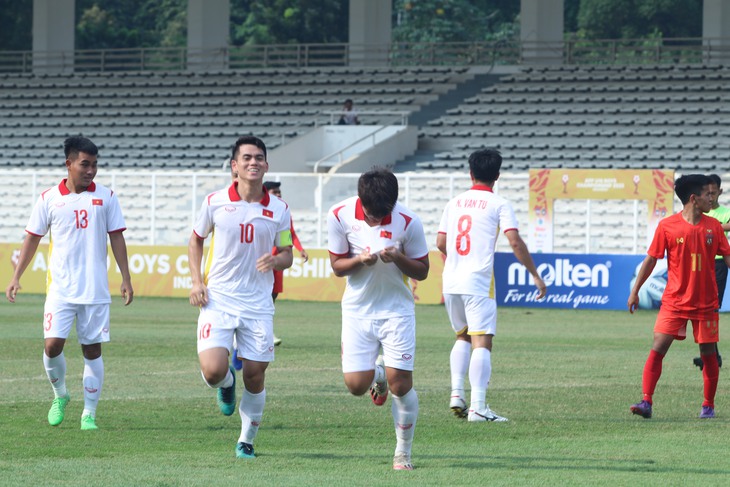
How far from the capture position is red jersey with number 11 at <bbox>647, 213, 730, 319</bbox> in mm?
10898

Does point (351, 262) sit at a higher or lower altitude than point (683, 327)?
higher

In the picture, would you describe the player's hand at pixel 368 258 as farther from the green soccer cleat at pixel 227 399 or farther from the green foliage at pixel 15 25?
the green foliage at pixel 15 25

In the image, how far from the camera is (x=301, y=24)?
205 ft

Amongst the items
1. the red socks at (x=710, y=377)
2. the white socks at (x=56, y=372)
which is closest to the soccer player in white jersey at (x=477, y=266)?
the red socks at (x=710, y=377)

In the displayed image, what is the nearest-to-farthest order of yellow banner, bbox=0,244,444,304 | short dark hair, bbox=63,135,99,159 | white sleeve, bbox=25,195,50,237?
short dark hair, bbox=63,135,99,159 < white sleeve, bbox=25,195,50,237 < yellow banner, bbox=0,244,444,304

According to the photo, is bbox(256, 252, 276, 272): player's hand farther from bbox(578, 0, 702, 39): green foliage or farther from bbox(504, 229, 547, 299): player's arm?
bbox(578, 0, 702, 39): green foliage

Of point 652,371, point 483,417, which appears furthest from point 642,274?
point 483,417

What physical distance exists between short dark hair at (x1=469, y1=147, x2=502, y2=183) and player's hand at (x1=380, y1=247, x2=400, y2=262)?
2.73 metres

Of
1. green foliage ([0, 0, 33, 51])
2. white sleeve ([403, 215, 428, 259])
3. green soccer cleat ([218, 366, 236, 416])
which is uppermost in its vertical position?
green foliage ([0, 0, 33, 51])

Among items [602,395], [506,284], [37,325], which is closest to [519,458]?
[602,395]

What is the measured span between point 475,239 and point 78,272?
9.97ft

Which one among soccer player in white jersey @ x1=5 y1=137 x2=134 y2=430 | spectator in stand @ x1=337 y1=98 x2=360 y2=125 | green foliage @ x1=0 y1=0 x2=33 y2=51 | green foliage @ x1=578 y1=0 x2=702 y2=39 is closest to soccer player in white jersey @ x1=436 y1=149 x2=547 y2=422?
soccer player in white jersey @ x1=5 y1=137 x2=134 y2=430

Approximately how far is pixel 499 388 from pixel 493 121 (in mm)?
24625

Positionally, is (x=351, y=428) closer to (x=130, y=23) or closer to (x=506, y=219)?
(x=506, y=219)
